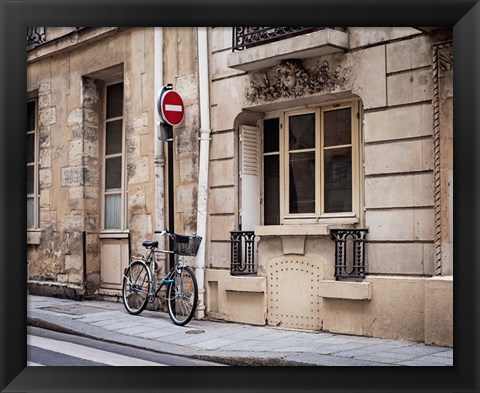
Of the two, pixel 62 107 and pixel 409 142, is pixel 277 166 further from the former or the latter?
pixel 62 107

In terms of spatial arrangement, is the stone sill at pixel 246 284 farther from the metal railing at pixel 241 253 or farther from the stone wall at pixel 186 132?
the stone wall at pixel 186 132

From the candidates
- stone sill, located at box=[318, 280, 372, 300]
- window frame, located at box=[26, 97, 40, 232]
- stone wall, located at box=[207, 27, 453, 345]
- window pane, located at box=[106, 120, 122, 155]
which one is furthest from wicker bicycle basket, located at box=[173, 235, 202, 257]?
window frame, located at box=[26, 97, 40, 232]

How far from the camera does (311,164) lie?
25.6 ft

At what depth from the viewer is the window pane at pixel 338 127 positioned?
7523 millimetres

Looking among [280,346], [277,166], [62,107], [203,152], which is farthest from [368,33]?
[62,107]

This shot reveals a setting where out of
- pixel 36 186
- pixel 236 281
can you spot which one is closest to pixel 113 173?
pixel 36 186

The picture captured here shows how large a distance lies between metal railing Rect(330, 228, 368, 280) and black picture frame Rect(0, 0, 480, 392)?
210cm

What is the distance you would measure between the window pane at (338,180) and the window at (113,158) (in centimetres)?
351

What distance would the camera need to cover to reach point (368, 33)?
23.3 feet

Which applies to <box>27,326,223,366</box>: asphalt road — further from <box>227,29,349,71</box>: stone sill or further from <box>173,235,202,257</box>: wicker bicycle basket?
<box>227,29,349,71</box>: stone sill

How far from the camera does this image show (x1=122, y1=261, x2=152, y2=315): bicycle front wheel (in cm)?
848

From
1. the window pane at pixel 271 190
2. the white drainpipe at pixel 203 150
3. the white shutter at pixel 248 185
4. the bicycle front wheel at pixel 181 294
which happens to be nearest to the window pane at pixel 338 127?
the window pane at pixel 271 190

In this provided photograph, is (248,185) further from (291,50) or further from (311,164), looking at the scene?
(291,50)
